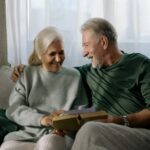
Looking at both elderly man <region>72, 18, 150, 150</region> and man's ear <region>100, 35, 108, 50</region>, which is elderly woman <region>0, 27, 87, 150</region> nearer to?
elderly man <region>72, 18, 150, 150</region>

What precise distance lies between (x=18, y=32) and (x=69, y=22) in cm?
36

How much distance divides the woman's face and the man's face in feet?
0.47

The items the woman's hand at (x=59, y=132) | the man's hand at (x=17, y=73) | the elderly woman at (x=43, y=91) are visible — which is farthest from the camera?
the man's hand at (x=17, y=73)

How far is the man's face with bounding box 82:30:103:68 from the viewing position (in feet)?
6.16

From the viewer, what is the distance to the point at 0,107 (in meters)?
2.08

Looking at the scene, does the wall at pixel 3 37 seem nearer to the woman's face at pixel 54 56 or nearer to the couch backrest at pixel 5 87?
the couch backrest at pixel 5 87

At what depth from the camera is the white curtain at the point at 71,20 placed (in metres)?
2.34

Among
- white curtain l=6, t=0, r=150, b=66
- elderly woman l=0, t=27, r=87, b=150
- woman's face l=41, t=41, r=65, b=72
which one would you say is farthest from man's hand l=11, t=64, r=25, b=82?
white curtain l=6, t=0, r=150, b=66

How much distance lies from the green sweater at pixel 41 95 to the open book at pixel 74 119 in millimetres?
253

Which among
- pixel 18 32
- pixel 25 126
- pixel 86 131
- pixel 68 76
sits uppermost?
pixel 18 32

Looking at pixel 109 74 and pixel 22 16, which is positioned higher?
pixel 22 16

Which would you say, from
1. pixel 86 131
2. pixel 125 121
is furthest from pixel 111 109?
pixel 86 131

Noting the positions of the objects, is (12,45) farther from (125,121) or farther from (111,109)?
(125,121)

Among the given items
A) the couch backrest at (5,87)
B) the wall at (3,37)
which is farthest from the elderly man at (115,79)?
the wall at (3,37)
